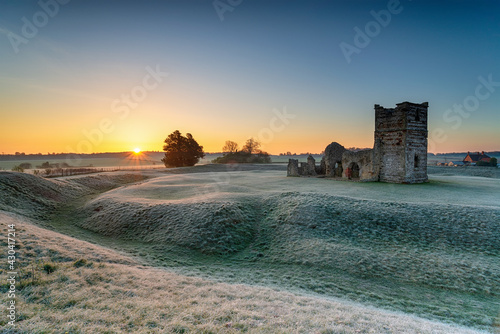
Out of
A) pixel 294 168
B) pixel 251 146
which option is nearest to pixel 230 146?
pixel 251 146

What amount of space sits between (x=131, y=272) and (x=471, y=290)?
1326 cm

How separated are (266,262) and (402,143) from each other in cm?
2442

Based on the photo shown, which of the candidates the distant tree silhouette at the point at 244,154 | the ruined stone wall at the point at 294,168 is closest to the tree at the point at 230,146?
the distant tree silhouette at the point at 244,154

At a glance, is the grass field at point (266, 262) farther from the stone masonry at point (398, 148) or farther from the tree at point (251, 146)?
the tree at point (251, 146)

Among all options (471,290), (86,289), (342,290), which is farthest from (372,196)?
(86,289)

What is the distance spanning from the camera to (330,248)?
12.5m

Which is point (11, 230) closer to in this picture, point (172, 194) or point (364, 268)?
point (172, 194)

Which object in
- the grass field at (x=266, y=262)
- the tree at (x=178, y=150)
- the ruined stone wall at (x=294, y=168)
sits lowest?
the grass field at (x=266, y=262)

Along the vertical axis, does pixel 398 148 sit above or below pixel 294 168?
above

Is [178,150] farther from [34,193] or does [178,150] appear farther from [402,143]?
[402,143]

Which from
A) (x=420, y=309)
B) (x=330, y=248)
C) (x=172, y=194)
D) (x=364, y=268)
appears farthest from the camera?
(x=172, y=194)

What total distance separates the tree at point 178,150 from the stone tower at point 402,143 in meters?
49.8

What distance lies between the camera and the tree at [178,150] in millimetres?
64875

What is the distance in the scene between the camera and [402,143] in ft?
90.8
